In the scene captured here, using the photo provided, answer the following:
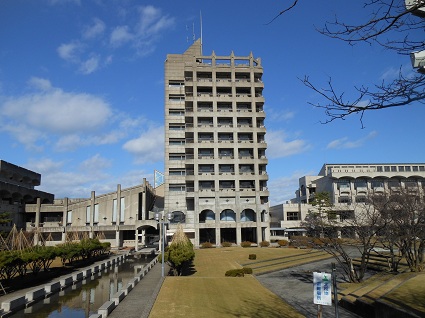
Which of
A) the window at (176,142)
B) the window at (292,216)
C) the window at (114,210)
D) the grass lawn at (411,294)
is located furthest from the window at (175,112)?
the grass lawn at (411,294)

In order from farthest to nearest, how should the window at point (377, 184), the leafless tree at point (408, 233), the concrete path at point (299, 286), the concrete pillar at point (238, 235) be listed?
the window at point (377, 184) < the concrete pillar at point (238, 235) < the leafless tree at point (408, 233) < the concrete path at point (299, 286)

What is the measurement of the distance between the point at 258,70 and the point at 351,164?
131 feet

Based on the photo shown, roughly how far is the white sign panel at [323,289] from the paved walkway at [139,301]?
29.9ft

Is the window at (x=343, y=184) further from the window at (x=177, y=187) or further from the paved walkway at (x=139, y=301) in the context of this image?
the paved walkway at (x=139, y=301)

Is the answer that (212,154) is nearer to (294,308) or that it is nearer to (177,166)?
(177,166)

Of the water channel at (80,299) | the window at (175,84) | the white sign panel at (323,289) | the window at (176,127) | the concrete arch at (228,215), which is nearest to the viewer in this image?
the white sign panel at (323,289)

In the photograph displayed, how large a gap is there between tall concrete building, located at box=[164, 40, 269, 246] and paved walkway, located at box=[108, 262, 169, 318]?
39329 millimetres

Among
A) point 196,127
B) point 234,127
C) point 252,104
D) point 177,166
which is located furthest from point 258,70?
point 177,166

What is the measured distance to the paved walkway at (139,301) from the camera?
17.6 m

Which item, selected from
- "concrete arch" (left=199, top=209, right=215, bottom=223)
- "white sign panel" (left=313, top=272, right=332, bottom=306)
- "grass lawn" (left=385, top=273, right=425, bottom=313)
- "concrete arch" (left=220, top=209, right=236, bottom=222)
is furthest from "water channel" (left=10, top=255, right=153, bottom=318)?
"concrete arch" (left=220, top=209, right=236, bottom=222)

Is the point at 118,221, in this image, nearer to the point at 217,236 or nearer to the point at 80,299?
the point at 217,236

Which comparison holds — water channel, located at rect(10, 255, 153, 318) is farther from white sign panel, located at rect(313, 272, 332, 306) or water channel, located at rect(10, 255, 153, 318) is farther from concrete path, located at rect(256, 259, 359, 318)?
white sign panel, located at rect(313, 272, 332, 306)

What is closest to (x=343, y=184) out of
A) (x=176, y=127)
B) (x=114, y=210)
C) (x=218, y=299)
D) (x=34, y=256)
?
(x=176, y=127)

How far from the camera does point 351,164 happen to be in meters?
92.8
